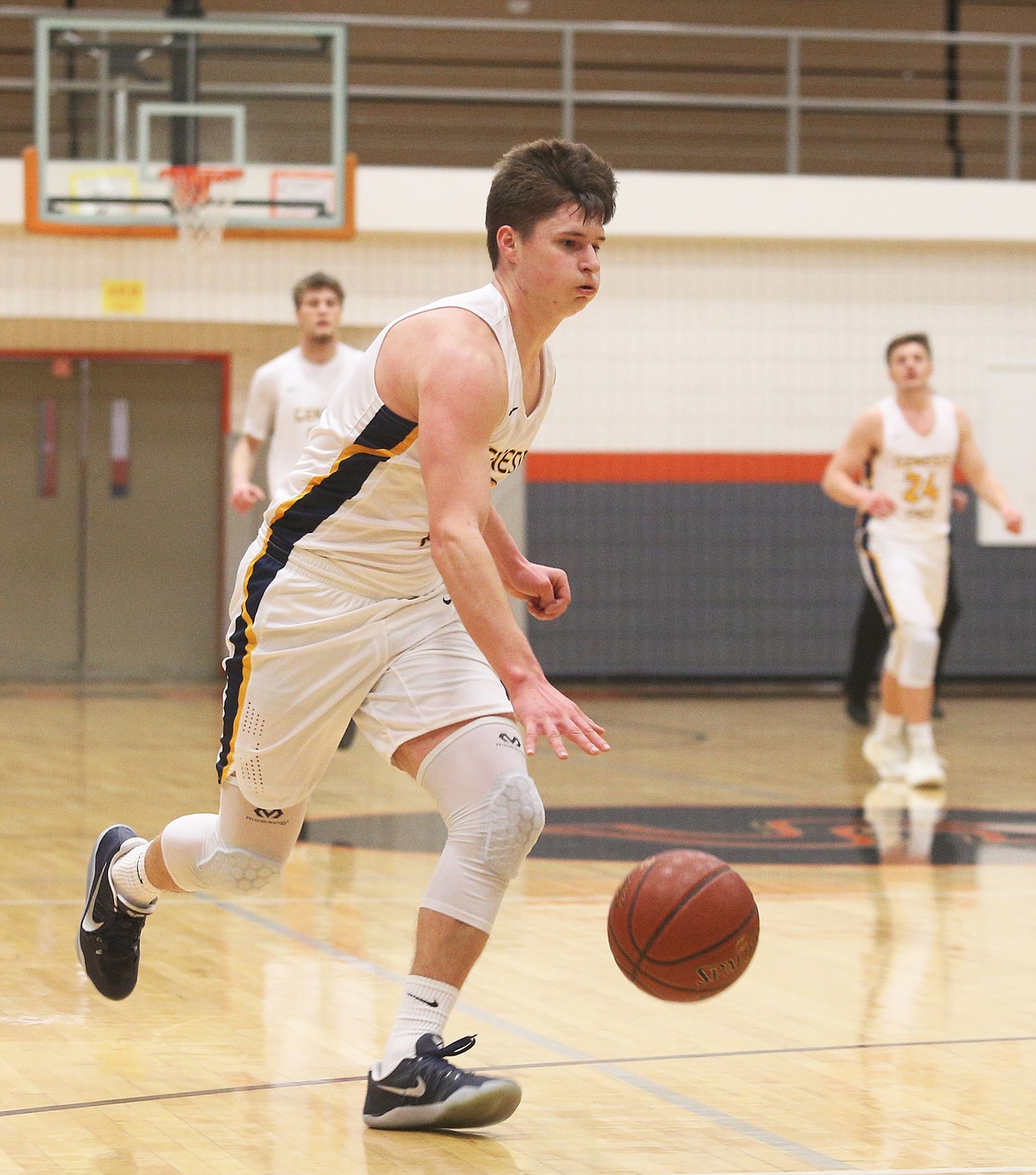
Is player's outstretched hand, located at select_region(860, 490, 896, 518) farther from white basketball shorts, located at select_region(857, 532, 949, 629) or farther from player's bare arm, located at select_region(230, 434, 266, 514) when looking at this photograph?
player's bare arm, located at select_region(230, 434, 266, 514)

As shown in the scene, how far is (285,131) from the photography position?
41.3 ft

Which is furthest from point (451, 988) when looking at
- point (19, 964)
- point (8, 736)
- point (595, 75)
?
point (595, 75)

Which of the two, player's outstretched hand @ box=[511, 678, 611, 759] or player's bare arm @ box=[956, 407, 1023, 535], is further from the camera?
player's bare arm @ box=[956, 407, 1023, 535]

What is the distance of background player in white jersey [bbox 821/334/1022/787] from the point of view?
340 inches

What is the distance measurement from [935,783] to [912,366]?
1.98 meters

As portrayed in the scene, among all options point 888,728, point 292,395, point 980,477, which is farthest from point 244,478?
point 980,477

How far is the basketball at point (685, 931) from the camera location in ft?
11.0

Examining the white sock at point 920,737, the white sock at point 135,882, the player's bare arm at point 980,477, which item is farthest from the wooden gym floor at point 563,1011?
the player's bare arm at point 980,477

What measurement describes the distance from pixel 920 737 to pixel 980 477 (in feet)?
4.25

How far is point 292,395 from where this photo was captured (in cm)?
856

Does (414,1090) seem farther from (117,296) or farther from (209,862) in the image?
(117,296)

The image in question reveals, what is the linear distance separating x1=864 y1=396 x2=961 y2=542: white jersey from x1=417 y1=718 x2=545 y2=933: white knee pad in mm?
5874

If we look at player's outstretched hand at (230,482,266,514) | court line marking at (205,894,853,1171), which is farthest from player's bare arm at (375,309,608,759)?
player's outstretched hand at (230,482,266,514)

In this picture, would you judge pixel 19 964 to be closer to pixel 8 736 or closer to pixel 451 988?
pixel 451 988
